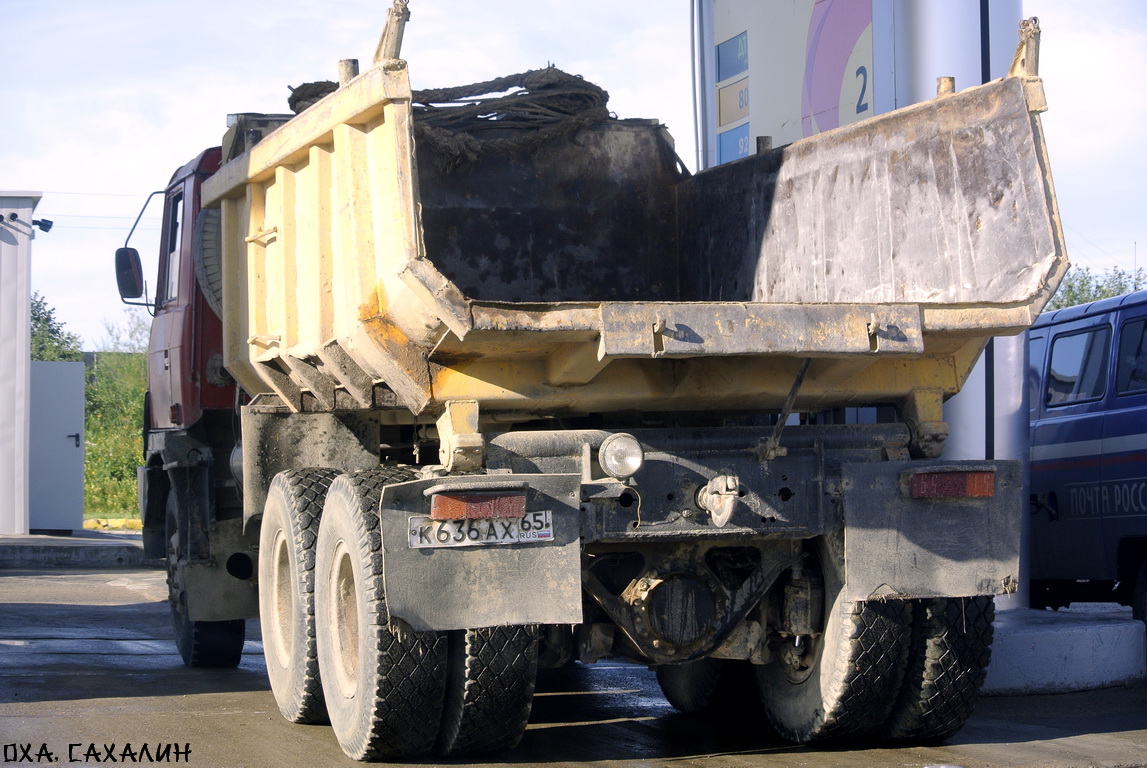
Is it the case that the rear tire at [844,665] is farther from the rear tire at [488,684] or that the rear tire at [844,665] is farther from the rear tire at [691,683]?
the rear tire at [488,684]

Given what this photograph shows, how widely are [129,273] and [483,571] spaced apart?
481 centimetres

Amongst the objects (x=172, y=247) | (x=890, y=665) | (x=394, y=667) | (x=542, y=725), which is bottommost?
(x=542, y=725)

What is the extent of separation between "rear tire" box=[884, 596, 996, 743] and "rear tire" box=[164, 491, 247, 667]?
4.06 m

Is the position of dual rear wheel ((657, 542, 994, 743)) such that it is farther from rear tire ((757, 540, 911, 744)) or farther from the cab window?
the cab window

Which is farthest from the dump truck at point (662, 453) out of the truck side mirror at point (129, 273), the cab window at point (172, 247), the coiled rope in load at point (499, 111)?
the truck side mirror at point (129, 273)

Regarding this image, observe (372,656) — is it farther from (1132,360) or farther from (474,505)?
(1132,360)

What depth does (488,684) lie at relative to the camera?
477 centimetres

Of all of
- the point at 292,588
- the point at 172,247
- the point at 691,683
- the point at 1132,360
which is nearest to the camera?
the point at 292,588

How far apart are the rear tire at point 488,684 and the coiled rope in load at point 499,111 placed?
8.85ft

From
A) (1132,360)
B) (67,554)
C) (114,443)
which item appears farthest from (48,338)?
(1132,360)

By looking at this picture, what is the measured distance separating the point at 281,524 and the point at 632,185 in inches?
97.1

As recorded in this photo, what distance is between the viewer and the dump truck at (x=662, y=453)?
4625 mm

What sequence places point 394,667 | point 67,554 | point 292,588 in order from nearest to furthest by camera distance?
point 394,667
point 292,588
point 67,554

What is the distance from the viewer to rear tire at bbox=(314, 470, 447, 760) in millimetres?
4770
